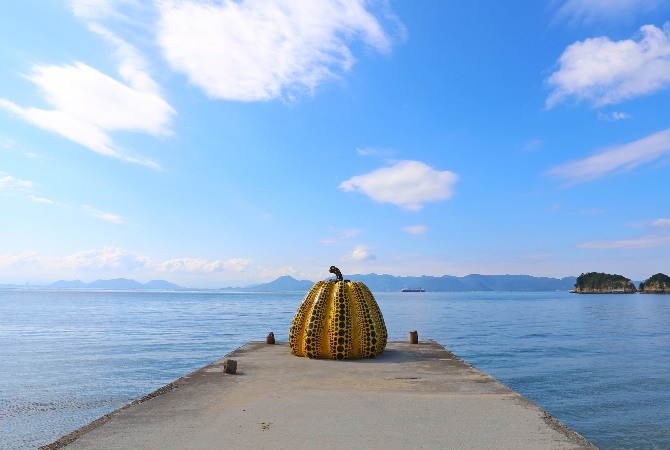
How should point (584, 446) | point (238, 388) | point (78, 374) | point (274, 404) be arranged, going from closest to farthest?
point (584, 446) < point (274, 404) < point (238, 388) < point (78, 374)

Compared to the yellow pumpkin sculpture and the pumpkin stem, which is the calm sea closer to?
the yellow pumpkin sculpture

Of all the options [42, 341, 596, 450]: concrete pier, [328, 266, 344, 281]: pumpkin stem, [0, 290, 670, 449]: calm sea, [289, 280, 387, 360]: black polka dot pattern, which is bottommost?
[0, 290, 670, 449]: calm sea

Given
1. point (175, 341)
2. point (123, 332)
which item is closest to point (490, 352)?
point (175, 341)

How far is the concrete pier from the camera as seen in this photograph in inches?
289

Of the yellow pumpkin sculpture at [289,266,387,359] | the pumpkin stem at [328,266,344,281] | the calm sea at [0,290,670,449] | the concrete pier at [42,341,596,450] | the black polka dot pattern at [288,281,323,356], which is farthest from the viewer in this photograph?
the pumpkin stem at [328,266,344,281]

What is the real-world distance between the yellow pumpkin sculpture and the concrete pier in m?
1.60

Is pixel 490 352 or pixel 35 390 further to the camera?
pixel 490 352

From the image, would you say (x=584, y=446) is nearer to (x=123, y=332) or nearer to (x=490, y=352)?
(x=490, y=352)

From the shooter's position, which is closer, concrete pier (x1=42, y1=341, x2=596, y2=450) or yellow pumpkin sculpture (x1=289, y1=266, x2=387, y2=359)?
concrete pier (x1=42, y1=341, x2=596, y2=450)

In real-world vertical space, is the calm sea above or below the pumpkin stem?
below

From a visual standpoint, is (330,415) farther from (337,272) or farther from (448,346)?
(448,346)

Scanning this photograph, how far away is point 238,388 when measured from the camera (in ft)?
37.1

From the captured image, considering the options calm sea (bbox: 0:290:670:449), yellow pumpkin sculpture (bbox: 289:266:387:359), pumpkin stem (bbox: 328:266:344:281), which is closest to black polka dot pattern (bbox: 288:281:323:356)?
yellow pumpkin sculpture (bbox: 289:266:387:359)

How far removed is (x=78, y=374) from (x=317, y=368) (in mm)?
→ 12067
